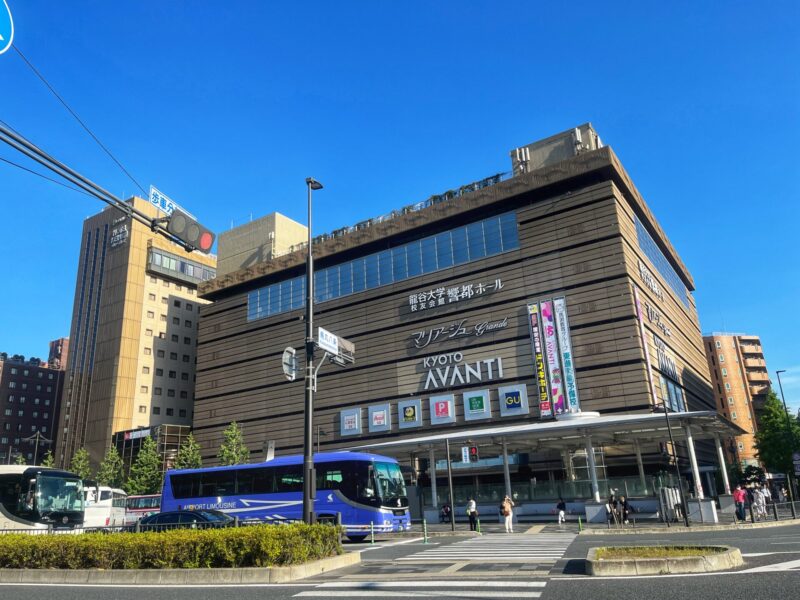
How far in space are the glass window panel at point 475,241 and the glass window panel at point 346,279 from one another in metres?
13.1

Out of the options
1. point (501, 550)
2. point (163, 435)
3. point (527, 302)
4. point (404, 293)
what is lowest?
point (501, 550)

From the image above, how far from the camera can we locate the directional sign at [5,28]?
5469 millimetres

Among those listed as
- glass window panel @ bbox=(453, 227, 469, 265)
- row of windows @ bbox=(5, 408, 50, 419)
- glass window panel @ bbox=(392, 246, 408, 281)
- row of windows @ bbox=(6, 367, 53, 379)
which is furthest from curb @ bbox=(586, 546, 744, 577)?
row of windows @ bbox=(6, 367, 53, 379)

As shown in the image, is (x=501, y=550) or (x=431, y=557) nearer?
(x=431, y=557)

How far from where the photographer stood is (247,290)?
6475cm

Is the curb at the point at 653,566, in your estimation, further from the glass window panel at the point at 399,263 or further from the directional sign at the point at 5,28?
the glass window panel at the point at 399,263

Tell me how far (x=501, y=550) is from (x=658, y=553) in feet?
19.4

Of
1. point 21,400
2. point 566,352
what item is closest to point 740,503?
point 566,352

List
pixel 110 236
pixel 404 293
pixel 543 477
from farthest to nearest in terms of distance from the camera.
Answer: pixel 110 236 < pixel 404 293 < pixel 543 477

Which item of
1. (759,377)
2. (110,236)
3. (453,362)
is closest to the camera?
(453,362)

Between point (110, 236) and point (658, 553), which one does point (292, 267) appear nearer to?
point (110, 236)

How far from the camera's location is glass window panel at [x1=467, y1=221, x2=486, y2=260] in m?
49.4

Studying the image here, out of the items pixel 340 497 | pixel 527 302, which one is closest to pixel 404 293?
pixel 527 302

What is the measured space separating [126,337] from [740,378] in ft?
317
